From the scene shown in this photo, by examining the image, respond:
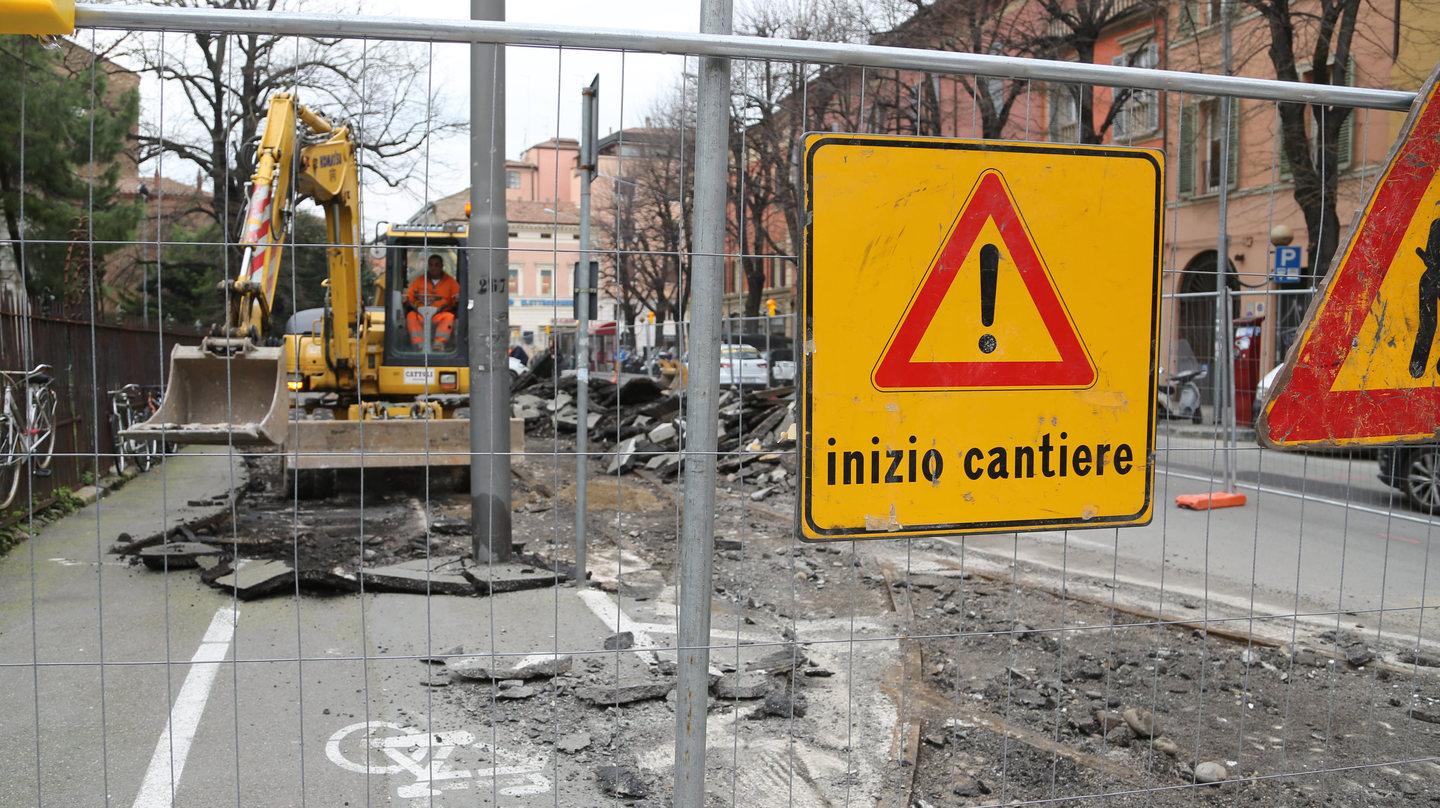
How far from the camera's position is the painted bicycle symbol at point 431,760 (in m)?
4.10

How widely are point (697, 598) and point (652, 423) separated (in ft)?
43.9

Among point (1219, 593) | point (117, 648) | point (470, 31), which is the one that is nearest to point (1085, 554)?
point (1219, 593)

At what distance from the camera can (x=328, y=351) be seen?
12.4 m

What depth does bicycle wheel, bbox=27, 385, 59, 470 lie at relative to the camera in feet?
30.3

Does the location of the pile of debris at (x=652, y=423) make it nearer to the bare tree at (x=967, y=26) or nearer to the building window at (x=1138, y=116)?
the building window at (x=1138, y=116)

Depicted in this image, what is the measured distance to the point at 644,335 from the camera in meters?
4.35

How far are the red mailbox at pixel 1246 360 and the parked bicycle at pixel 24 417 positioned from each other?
8.00 meters

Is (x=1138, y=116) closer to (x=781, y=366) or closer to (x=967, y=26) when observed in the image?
(x=781, y=366)

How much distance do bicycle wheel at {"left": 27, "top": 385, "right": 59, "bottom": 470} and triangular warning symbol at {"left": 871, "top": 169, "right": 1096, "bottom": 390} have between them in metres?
8.56

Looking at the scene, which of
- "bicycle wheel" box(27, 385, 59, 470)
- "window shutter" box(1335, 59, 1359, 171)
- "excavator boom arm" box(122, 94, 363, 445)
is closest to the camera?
"window shutter" box(1335, 59, 1359, 171)

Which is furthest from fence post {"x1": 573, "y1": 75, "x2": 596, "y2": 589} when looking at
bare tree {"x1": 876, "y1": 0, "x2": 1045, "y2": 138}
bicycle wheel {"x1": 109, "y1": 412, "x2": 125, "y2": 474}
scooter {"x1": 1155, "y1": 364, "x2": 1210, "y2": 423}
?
bare tree {"x1": 876, "y1": 0, "x2": 1045, "y2": 138}

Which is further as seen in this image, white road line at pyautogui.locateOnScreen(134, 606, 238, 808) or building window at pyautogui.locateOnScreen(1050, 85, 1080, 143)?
building window at pyautogui.locateOnScreen(1050, 85, 1080, 143)

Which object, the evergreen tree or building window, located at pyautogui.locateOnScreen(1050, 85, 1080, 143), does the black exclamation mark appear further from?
the evergreen tree

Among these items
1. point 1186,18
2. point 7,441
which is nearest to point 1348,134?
point 7,441
